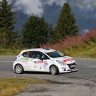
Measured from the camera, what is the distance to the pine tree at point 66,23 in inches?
3693

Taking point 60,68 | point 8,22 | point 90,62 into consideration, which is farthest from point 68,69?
point 8,22

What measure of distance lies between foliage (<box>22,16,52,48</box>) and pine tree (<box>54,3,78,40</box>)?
139 inches

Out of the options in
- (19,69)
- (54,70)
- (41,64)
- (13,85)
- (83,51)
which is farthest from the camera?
(83,51)

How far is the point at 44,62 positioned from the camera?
2698 centimetres

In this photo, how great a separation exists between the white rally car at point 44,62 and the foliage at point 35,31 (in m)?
63.1

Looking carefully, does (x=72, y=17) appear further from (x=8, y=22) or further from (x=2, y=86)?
(x=2, y=86)

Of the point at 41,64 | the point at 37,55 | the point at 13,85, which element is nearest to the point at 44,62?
the point at 41,64

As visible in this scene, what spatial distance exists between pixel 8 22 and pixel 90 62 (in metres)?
57.8

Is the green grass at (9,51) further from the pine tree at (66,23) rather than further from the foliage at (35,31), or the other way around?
the pine tree at (66,23)

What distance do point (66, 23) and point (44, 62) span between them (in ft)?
224

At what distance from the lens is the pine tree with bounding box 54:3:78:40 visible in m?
93.8

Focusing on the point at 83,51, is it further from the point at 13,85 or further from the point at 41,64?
the point at 13,85

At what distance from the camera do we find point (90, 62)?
33.2m

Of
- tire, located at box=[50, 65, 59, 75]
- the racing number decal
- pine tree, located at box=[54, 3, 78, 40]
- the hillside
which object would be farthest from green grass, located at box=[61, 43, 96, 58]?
pine tree, located at box=[54, 3, 78, 40]
